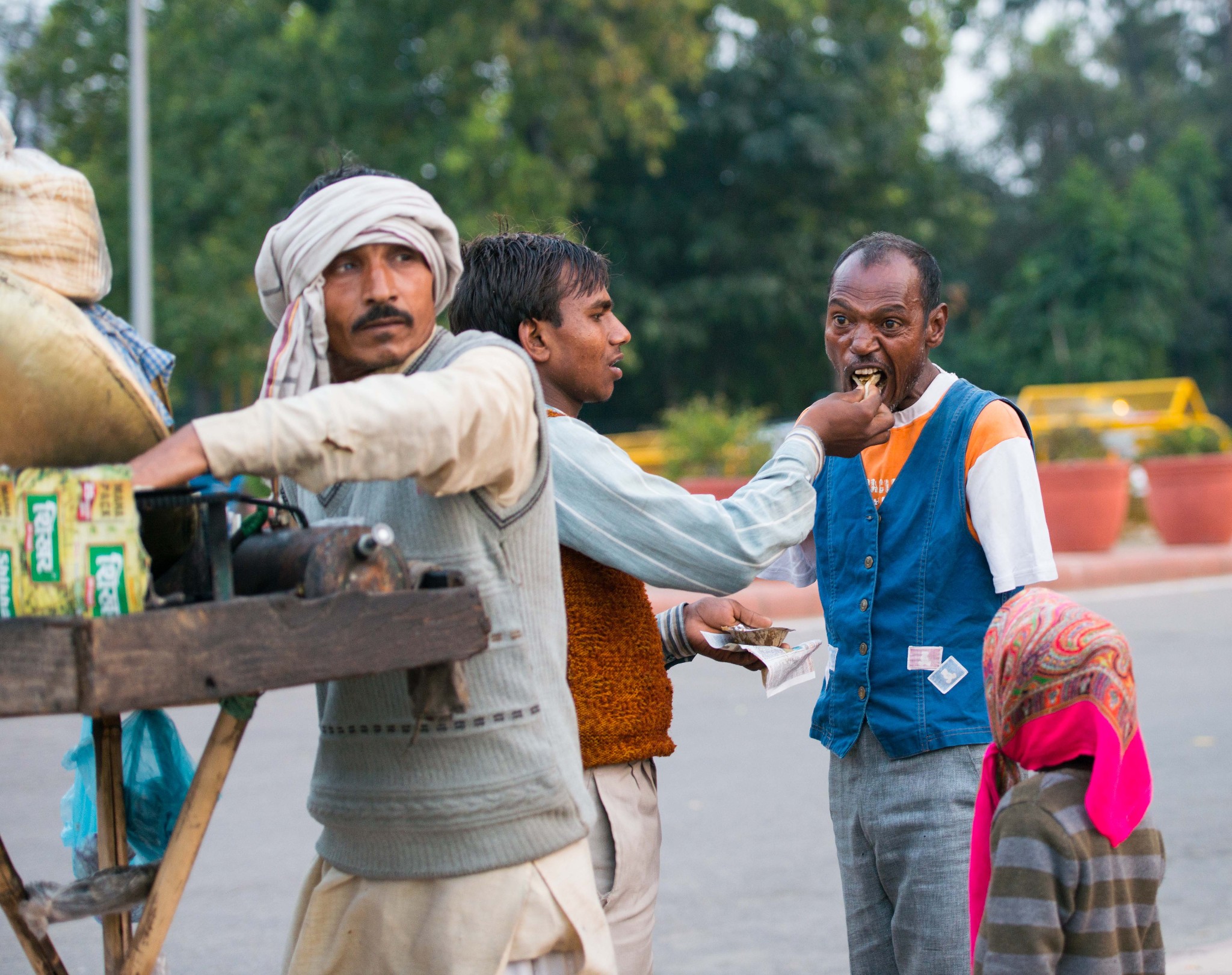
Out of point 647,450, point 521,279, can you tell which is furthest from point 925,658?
point 647,450

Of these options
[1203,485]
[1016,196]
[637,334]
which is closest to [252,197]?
[637,334]

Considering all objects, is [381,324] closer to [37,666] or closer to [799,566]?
[37,666]

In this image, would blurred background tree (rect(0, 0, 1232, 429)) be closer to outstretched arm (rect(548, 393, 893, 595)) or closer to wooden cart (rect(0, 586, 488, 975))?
outstretched arm (rect(548, 393, 893, 595))

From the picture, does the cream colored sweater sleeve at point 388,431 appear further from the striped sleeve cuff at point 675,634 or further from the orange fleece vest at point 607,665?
the striped sleeve cuff at point 675,634

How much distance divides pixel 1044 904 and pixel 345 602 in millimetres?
1054

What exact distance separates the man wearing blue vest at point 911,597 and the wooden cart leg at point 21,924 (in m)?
1.43

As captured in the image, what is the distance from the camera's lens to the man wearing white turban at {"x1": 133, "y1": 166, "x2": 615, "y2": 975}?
1766mm

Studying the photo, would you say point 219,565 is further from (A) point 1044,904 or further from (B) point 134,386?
(A) point 1044,904

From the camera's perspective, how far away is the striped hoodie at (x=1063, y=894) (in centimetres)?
187

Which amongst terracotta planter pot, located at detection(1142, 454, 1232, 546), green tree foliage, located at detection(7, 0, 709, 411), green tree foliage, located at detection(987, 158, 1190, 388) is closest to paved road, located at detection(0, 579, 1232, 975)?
terracotta planter pot, located at detection(1142, 454, 1232, 546)

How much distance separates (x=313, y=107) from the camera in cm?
1923

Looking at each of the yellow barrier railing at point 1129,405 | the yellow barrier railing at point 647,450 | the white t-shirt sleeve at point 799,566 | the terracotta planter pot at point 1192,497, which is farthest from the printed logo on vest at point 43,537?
the yellow barrier railing at point 1129,405

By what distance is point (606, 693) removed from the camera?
2.23 metres

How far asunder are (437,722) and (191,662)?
44 centimetres
